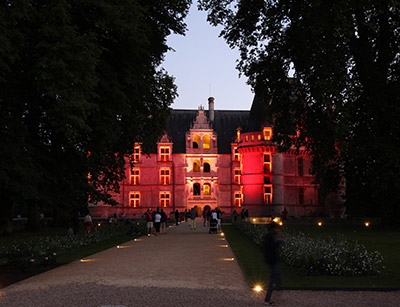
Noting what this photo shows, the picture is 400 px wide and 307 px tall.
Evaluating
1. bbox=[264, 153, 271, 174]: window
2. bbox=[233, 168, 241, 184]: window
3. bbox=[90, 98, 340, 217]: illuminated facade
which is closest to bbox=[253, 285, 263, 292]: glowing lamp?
bbox=[264, 153, 271, 174]: window

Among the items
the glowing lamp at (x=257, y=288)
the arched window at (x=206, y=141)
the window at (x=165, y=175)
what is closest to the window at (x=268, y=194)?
the arched window at (x=206, y=141)

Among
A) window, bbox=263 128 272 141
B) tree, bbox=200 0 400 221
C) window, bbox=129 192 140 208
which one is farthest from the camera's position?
window, bbox=129 192 140 208

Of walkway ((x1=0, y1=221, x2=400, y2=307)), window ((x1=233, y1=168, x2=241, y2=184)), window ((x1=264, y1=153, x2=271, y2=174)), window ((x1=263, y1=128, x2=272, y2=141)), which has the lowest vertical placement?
walkway ((x1=0, y1=221, x2=400, y2=307))

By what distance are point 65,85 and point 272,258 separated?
10.2m

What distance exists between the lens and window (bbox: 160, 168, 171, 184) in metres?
64.9

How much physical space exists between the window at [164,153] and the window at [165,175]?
61.5 inches

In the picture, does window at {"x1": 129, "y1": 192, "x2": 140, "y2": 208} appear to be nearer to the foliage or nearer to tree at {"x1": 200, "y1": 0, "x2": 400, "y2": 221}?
tree at {"x1": 200, "y1": 0, "x2": 400, "y2": 221}

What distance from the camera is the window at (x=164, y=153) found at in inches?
2554

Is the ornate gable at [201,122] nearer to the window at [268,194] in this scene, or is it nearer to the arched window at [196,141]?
the arched window at [196,141]

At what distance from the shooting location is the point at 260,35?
88.2 feet

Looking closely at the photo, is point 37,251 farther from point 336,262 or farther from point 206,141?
point 206,141

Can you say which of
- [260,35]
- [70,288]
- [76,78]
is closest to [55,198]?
[76,78]

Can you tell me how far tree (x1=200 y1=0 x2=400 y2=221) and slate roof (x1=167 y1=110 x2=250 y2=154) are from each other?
124 ft

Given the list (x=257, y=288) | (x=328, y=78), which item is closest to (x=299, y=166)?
(x=328, y=78)
